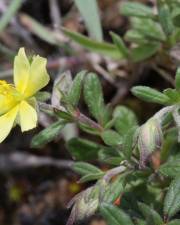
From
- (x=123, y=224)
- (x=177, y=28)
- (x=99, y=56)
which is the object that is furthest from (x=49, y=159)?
(x=123, y=224)

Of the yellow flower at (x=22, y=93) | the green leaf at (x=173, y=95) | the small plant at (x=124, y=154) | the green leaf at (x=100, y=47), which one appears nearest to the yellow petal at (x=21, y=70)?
the yellow flower at (x=22, y=93)

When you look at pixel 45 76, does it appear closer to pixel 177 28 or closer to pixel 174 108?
pixel 174 108

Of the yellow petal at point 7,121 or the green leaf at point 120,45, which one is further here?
the green leaf at point 120,45

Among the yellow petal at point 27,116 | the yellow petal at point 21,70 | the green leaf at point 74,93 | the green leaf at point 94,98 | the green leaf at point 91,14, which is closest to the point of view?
the yellow petal at point 27,116

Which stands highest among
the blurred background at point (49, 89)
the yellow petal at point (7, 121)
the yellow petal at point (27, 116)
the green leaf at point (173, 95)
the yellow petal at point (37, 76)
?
the yellow petal at point (37, 76)

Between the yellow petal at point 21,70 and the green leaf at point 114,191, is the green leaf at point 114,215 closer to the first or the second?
the green leaf at point 114,191

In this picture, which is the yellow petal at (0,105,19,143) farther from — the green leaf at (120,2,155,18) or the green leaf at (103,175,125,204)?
the green leaf at (120,2,155,18)

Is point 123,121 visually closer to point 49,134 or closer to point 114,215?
point 49,134
